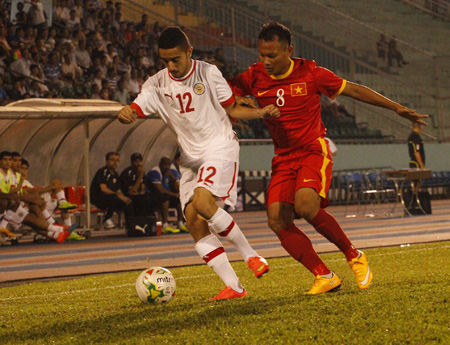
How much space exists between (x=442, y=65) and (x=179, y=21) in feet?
34.7

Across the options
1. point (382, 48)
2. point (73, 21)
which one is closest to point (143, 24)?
point (73, 21)

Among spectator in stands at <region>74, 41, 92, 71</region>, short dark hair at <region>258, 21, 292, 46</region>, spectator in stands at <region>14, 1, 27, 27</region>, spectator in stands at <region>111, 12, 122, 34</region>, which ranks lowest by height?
short dark hair at <region>258, 21, 292, 46</region>

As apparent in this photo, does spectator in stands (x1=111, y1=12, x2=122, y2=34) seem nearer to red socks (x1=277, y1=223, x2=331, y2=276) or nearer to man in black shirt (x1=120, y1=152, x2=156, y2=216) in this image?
man in black shirt (x1=120, y1=152, x2=156, y2=216)

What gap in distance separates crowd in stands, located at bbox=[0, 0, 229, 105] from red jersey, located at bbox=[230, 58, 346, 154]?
12.2 metres

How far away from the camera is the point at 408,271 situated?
758 cm

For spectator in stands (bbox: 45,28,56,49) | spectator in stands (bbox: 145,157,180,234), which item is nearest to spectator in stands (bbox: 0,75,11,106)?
spectator in stands (bbox: 45,28,56,49)

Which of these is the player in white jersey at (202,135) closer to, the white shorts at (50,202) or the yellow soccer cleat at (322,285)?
the yellow soccer cleat at (322,285)

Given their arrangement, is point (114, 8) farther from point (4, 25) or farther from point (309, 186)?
point (309, 186)

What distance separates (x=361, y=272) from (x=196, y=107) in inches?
70.4

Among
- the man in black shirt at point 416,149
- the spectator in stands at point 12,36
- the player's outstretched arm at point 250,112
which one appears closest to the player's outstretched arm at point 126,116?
the player's outstretched arm at point 250,112

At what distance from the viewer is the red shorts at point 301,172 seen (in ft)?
19.5

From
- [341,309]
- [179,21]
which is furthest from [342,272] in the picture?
[179,21]

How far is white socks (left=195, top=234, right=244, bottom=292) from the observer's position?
5.87 metres

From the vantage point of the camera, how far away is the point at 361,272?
19.9 feet
